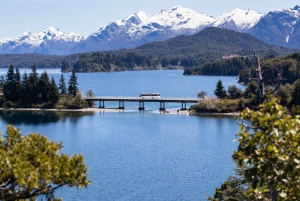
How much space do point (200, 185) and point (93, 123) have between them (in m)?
39.2

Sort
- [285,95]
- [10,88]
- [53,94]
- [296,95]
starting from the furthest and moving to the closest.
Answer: [10,88]
[53,94]
[285,95]
[296,95]

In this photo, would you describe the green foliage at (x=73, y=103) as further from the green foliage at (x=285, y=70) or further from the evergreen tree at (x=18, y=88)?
the green foliage at (x=285, y=70)

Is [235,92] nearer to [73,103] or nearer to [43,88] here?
[73,103]

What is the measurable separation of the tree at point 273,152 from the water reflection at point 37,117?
68100 millimetres

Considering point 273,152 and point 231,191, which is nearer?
point 273,152

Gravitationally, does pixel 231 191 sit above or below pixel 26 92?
below

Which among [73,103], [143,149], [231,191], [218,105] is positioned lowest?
[143,149]

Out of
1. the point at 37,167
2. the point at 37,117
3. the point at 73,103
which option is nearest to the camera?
the point at 37,167

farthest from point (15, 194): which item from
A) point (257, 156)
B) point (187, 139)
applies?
point (187, 139)

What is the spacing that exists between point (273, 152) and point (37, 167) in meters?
4.80

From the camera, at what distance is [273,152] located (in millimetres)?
8742

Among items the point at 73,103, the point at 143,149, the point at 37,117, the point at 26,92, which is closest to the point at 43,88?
the point at 26,92

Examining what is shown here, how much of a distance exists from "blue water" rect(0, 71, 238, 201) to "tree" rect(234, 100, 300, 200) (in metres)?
25.3

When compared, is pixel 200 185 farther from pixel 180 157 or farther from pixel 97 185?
pixel 180 157
